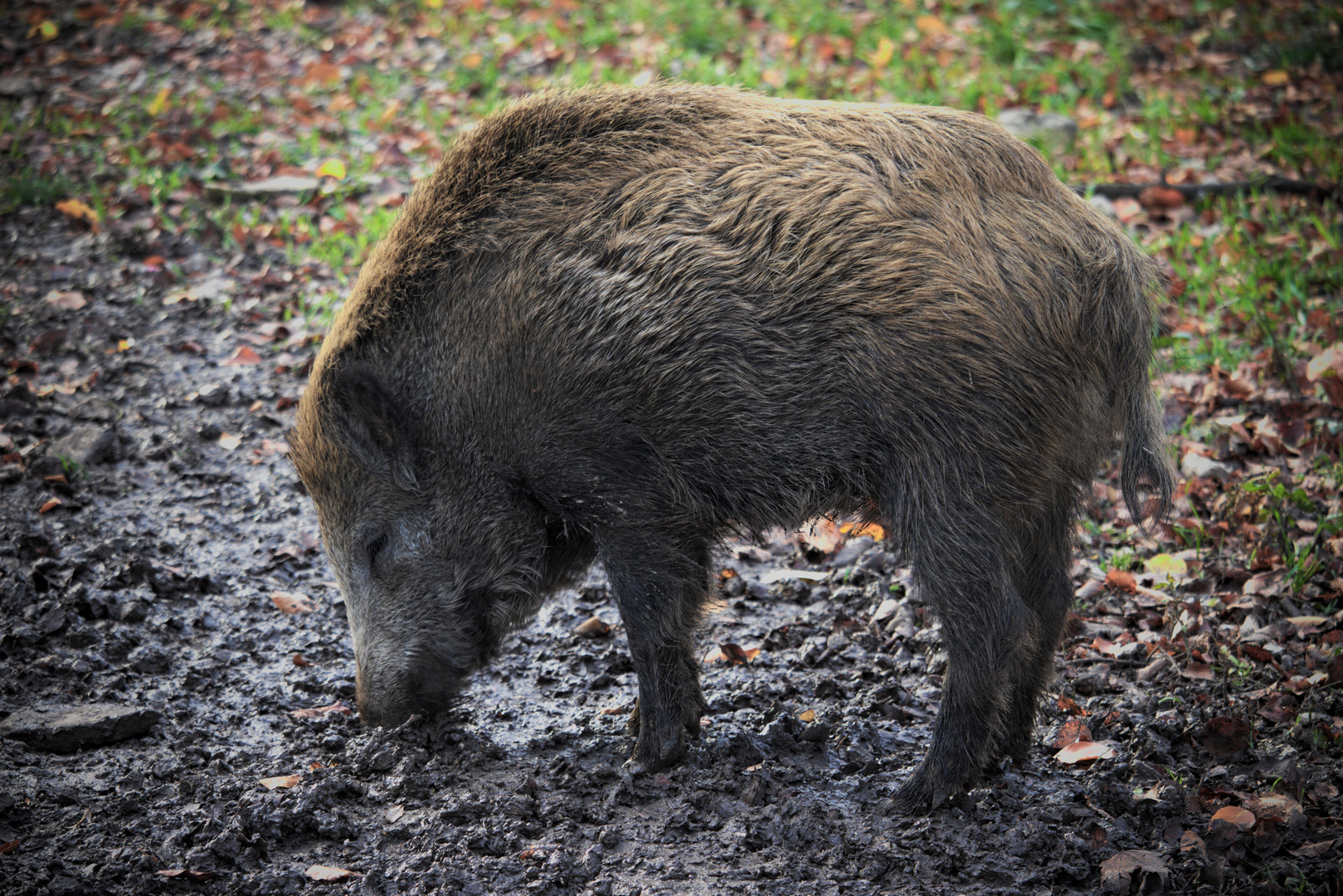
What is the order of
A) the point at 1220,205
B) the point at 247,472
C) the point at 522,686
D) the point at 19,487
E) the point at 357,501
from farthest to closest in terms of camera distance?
the point at 1220,205 → the point at 247,472 → the point at 19,487 → the point at 522,686 → the point at 357,501

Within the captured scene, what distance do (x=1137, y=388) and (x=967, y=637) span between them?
900mm

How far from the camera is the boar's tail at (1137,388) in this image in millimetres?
3094

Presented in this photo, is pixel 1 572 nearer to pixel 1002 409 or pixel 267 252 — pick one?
pixel 267 252

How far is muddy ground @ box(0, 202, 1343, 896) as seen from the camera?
2904mm

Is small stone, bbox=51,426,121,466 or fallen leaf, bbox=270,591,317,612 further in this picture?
small stone, bbox=51,426,121,466

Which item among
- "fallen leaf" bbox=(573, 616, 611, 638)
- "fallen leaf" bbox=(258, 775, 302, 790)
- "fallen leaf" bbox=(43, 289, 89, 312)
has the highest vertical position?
"fallen leaf" bbox=(43, 289, 89, 312)

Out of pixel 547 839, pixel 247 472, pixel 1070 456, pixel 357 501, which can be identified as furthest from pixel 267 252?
pixel 1070 456

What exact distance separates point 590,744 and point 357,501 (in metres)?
1.10

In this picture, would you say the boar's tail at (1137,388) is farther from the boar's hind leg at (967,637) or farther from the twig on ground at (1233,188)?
the twig on ground at (1233,188)

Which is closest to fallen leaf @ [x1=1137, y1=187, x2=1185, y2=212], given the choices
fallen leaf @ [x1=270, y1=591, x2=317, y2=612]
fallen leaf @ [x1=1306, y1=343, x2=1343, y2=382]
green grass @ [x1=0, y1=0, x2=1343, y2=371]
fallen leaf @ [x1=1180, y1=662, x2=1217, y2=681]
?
green grass @ [x1=0, y1=0, x2=1343, y2=371]

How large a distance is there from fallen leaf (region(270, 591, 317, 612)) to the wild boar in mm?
827

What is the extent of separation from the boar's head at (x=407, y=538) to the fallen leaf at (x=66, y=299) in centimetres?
317

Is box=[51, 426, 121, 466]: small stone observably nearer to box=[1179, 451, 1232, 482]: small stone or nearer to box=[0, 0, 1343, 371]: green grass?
box=[0, 0, 1343, 371]: green grass

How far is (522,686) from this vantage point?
3.98 meters
